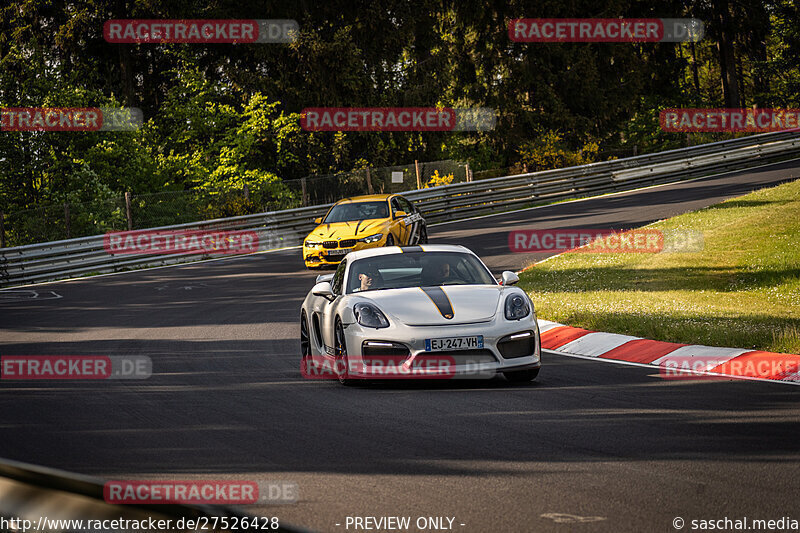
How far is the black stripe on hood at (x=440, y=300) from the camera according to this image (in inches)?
347

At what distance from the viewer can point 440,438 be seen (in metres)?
6.65

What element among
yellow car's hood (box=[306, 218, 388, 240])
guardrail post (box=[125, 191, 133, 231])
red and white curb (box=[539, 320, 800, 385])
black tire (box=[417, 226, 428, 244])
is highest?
guardrail post (box=[125, 191, 133, 231])

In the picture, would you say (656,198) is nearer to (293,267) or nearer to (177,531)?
(293,267)

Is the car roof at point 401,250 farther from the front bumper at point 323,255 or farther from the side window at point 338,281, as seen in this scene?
the front bumper at point 323,255

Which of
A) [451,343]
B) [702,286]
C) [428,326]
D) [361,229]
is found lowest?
[702,286]

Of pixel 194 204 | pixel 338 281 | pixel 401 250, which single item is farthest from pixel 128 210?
pixel 401 250

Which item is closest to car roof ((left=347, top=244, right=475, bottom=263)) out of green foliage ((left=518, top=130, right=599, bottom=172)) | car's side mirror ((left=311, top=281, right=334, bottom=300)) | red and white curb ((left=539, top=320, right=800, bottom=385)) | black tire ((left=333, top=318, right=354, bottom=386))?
car's side mirror ((left=311, top=281, right=334, bottom=300))

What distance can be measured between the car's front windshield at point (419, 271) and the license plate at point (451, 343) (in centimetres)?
129

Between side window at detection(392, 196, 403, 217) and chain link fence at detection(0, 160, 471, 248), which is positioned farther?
chain link fence at detection(0, 160, 471, 248)

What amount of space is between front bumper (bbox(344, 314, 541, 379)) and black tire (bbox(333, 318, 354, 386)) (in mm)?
271

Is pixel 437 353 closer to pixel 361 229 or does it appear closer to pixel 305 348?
pixel 305 348

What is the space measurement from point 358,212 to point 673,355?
1354 cm

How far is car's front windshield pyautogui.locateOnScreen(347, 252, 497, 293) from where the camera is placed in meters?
9.91

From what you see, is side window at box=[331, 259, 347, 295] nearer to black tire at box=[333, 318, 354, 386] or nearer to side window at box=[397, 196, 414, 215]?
black tire at box=[333, 318, 354, 386]
